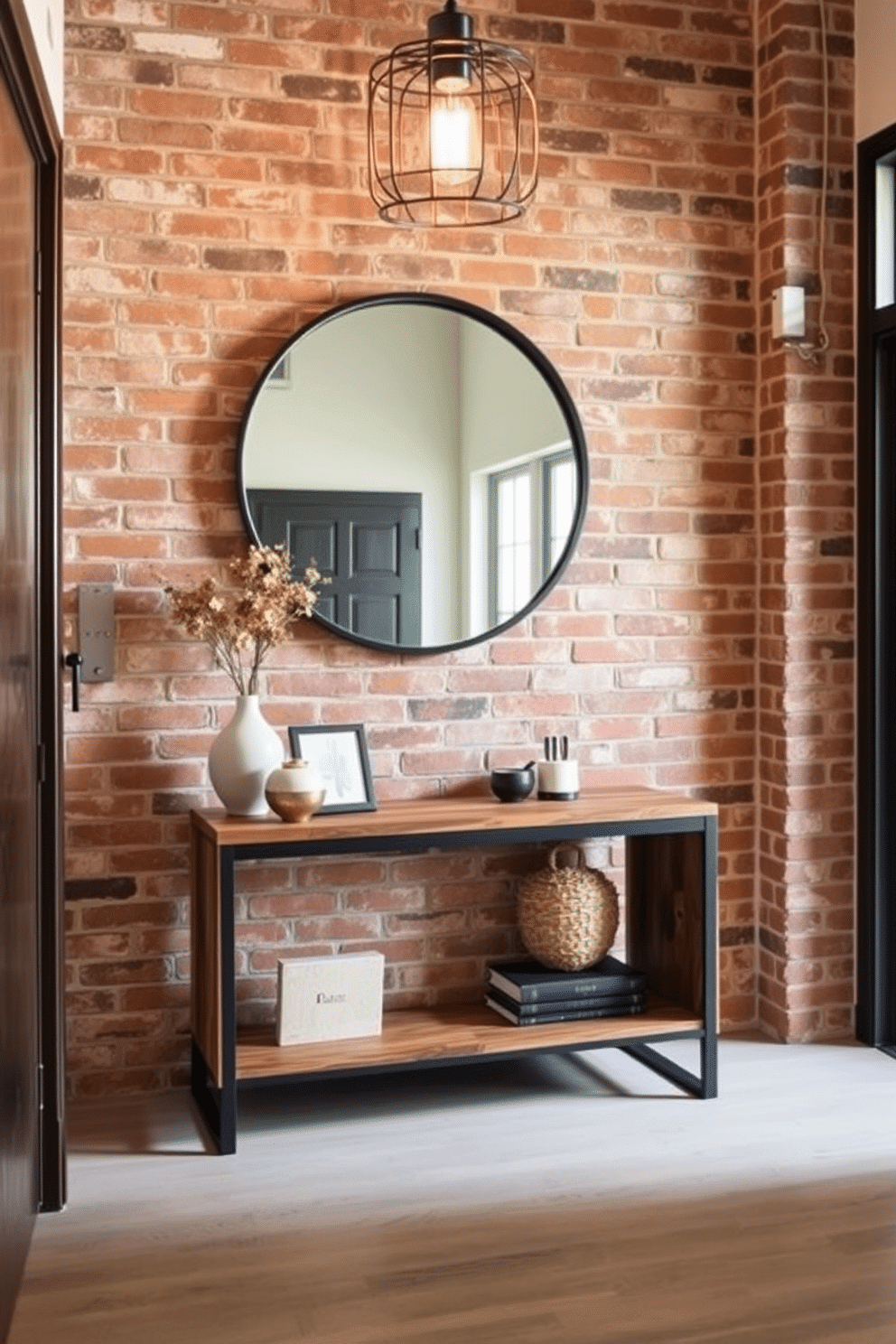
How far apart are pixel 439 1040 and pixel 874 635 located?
158 centimetres

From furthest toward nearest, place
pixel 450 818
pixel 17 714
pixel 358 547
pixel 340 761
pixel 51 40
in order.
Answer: pixel 358 547
pixel 340 761
pixel 450 818
pixel 51 40
pixel 17 714

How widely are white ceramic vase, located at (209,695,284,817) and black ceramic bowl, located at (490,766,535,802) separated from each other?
56 cm

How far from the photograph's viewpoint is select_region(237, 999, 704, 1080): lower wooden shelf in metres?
3.40

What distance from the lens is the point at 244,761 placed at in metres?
3.46

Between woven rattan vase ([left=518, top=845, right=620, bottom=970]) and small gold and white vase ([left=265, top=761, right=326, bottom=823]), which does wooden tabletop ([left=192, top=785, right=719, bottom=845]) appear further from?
woven rattan vase ([left=518, top=845, right=620, bottom=970])

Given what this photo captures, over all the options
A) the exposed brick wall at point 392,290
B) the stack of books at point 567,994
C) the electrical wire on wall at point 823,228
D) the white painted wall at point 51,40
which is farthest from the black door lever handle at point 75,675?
the electrical wire on wall at point 823,228

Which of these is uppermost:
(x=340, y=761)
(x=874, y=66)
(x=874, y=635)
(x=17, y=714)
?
(x=874, y=66)

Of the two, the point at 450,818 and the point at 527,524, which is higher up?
the point at 527,524

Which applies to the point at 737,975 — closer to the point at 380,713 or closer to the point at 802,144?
the point at 380,713

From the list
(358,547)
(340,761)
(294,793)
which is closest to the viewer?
(294,793)

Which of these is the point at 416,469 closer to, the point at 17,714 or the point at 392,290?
the point at 392,290

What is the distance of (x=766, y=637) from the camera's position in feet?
13.6

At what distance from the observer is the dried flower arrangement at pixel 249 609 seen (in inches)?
138

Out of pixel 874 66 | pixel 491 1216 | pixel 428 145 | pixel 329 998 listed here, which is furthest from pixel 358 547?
pixel 874 66
